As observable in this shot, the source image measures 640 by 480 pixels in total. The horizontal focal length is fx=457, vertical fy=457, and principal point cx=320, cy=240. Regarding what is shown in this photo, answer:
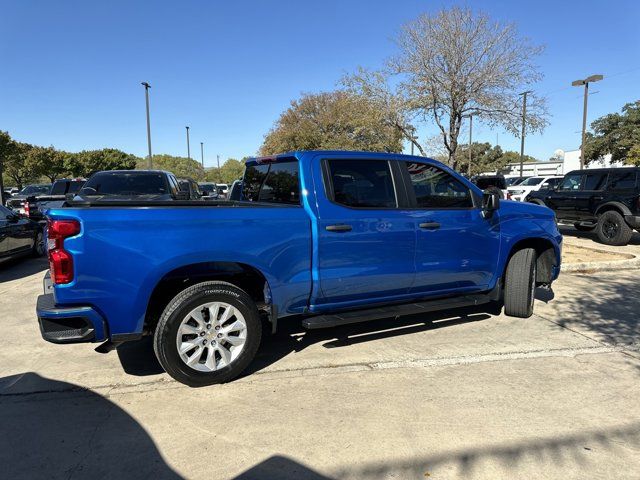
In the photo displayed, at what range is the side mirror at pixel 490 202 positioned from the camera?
16.1 feet

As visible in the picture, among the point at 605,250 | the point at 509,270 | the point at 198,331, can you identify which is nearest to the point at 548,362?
the point at 509,270

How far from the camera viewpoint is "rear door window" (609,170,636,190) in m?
10.9

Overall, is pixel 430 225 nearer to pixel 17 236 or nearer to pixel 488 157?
pixel 17 236

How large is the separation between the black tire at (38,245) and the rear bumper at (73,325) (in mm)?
8033

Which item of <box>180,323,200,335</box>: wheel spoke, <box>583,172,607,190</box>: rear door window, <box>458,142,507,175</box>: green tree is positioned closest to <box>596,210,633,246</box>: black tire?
<box>583,172,607,190</box>: rear door window

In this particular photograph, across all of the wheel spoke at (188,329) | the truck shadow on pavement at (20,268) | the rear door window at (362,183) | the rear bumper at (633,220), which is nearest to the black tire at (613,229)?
the rear bumper at (633,220)

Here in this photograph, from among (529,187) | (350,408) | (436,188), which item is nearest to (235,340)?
(350,408)

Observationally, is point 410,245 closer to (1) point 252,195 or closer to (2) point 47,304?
(1) point 252,195

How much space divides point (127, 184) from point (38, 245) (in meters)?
3.16

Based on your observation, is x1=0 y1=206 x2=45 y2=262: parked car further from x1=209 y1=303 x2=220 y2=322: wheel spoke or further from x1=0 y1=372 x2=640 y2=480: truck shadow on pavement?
x1=209 y1=303 x2=220 y2=322: wheel spoke

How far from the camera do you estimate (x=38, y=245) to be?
409 inches

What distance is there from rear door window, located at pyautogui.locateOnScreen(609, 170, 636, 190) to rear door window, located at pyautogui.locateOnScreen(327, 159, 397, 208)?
9.16 metres

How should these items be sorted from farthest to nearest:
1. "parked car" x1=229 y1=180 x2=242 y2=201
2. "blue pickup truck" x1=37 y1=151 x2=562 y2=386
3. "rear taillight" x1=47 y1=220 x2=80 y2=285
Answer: "parked car" x1=229 y1=180 x2=242 y2=201, "blue pickup truck" x1=37 y1=151 x2=562 y2=386, "rear taillight" x1=47 y1=220 x2=80 y2=285

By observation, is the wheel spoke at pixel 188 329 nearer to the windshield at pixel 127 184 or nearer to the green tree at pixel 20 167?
the windshield at pixel 127 184
